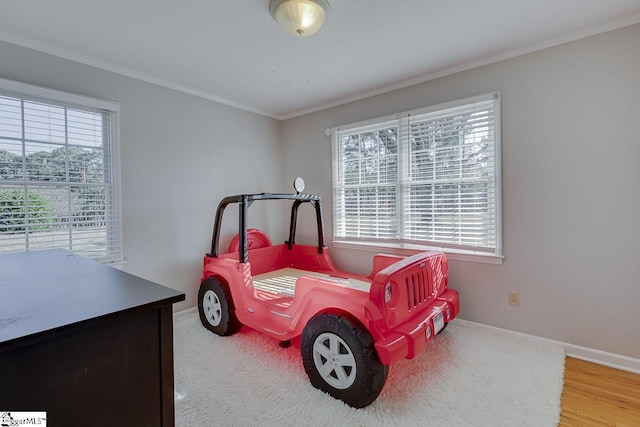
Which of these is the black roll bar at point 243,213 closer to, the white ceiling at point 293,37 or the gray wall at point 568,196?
the white ceiling at point 293,37

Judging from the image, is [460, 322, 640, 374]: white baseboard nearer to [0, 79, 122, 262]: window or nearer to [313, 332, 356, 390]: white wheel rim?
[313, 332, 356, 390]: white wheel rim

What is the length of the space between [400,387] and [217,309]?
1.73 metres

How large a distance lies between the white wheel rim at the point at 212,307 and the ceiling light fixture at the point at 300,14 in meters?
2.33

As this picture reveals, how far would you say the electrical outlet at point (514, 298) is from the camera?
2.63m

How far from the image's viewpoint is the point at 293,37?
234cm

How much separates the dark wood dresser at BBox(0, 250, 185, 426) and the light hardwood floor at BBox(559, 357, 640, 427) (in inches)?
83.3

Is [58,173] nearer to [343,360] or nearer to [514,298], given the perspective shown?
[343,360]

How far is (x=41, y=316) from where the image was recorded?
73 cm

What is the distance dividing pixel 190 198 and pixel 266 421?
246 centimetres

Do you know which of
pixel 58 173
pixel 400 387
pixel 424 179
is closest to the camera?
pixel 400 387

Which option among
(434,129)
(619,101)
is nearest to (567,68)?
(619,101)

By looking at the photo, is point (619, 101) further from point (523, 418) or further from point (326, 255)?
point (326, 255)

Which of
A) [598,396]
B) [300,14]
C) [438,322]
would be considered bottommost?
[598,396]

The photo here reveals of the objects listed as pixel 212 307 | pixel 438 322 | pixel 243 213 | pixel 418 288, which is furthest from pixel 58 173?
pixel 438 322
